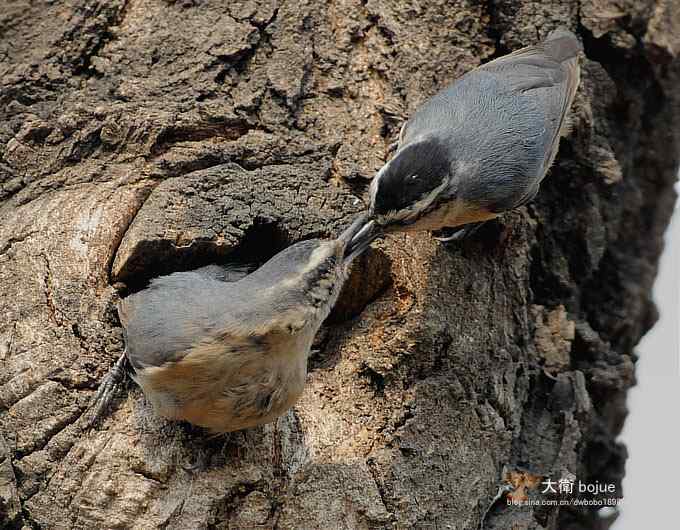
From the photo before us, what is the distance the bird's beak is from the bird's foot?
2.65 ft

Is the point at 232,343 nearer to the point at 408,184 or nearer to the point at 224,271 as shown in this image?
the point at 224,271

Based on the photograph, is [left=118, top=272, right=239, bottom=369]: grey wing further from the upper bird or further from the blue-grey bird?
the upper bird

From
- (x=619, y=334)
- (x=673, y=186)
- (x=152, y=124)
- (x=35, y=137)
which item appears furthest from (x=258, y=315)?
(x=673, y=186)

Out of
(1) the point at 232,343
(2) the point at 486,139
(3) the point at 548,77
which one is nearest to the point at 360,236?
(1) the point at 232,343

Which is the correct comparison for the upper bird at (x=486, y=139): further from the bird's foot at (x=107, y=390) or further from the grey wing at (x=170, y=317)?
the bird's foot at (x=107, y=390)

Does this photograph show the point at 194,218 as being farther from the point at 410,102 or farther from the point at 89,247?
the point at 410,102

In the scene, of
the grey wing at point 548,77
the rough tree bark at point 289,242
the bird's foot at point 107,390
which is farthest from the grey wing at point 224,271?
the grey wing at point 548,77

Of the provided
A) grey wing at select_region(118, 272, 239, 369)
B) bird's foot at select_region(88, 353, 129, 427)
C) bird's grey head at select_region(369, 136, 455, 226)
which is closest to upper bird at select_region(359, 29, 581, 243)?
bird's grey head at select_region(369, 136, 455, 226)

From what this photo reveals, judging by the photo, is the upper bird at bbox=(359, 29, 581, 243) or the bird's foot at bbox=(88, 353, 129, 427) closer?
the bird's foot at bbox=(88, 353, 129, 427)

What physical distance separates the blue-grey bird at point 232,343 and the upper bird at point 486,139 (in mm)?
519

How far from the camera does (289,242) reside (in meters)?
3.27

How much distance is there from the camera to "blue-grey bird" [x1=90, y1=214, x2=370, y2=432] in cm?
269

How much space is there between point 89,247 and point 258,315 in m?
0.72

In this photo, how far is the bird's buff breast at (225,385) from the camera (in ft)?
8.81
